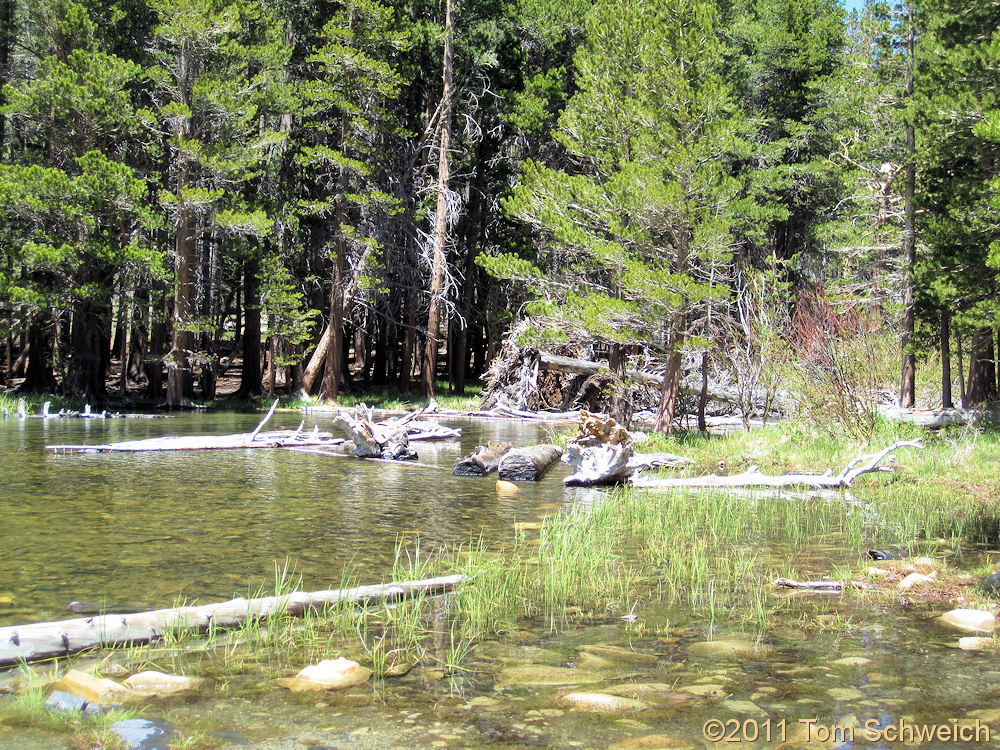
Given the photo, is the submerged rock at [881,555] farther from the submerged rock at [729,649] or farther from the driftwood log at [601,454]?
the driftwood log at [601,454]

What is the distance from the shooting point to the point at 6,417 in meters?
21.7

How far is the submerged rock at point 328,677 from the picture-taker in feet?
14.8

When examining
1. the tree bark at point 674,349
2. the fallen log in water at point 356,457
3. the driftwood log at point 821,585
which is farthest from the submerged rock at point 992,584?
the tree bark at point 674,349

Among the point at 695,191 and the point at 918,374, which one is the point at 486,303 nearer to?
the point at 918,374

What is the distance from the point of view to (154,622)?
5148 millimetres

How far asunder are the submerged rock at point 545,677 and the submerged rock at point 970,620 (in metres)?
2.70

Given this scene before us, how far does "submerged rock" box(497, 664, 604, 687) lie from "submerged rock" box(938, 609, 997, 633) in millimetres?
2701

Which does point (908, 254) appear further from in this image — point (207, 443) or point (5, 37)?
point (5, 37)

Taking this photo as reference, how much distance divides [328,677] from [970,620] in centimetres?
426

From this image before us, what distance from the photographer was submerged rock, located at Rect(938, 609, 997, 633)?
551 centimetres

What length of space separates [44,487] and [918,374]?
27963 mm

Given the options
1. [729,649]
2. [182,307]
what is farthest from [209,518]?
[182,307]

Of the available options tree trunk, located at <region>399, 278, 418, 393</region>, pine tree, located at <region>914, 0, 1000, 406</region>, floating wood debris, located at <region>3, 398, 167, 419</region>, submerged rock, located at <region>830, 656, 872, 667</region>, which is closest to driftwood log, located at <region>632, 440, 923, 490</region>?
pine tree, located at <region>914, 0, 1000, 406</region>

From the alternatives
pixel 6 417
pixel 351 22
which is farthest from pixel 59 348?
pixel 351 22
